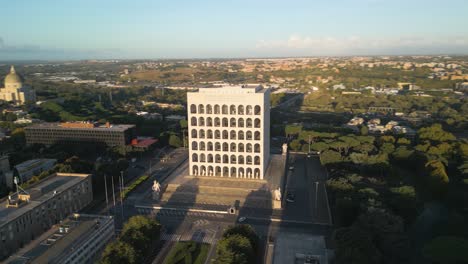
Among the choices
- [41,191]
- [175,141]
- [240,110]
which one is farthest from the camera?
[175,141]

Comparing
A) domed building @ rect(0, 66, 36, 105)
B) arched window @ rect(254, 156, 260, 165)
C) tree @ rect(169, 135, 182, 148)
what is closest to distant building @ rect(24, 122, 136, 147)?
tree @ rect(169, 135, 182, 148)

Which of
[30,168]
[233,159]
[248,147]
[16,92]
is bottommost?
[30,168]

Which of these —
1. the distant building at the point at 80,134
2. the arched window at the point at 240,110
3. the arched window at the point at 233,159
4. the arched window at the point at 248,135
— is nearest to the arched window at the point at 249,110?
the arched window at the point at 240,110

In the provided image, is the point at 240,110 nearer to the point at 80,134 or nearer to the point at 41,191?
the point at 41,191

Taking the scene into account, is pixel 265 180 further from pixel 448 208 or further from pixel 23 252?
pixel 23 252

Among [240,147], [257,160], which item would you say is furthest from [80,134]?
[257,160]

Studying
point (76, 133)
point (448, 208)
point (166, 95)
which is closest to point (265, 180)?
point (448, 208)

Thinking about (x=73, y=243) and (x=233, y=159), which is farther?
(x=233, y=159)

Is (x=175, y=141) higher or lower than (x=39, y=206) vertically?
lower

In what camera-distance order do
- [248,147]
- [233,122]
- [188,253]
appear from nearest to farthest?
[188,253] → [233,122] → [248,147]
